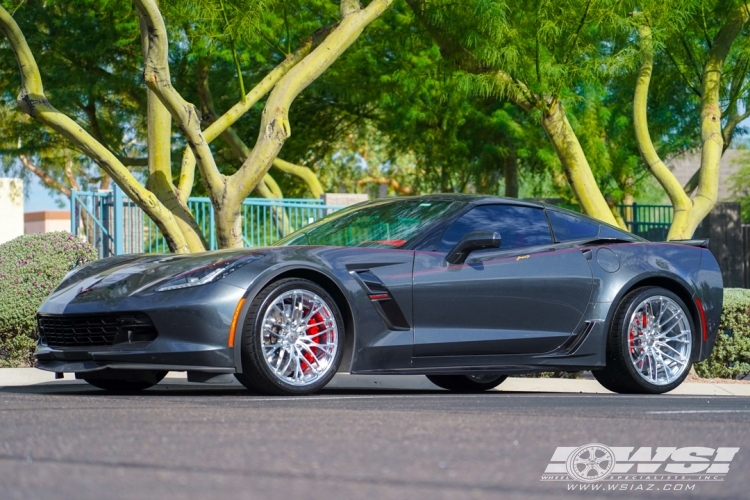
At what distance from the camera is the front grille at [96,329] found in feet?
22.1

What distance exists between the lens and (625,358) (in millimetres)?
8359

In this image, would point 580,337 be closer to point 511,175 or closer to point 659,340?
point 659,340

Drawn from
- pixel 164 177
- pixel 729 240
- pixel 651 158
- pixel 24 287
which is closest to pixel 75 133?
pixel 164 177

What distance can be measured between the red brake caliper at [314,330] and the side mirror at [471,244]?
108cm

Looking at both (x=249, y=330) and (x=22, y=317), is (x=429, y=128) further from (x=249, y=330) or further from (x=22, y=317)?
(x=249, y=330)

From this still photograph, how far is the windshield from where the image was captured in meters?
7.73

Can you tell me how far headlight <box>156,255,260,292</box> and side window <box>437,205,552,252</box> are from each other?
159 cm

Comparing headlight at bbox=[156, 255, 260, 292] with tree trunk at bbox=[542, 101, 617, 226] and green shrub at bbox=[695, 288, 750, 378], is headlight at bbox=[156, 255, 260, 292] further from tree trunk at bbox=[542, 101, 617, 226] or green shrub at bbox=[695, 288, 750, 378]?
tree trunk at bbox=[542, 101, 617, 226]

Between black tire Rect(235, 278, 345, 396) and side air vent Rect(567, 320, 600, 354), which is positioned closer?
black tire Rect(235, 278, 345, 396)

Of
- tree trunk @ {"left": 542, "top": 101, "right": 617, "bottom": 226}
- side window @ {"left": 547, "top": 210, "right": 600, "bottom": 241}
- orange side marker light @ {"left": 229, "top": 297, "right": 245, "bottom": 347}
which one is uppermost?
tree trunk @ {"left": 542, "top": 101, "right": 617, "bottom": 226}

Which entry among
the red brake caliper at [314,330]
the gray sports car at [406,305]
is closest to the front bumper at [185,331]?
the gray sports car at [406,305]

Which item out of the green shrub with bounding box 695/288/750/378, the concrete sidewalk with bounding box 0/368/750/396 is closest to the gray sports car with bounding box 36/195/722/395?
the concrete sidewalk with bounding box 0/368/750/396

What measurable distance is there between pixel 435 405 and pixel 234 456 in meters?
2.28

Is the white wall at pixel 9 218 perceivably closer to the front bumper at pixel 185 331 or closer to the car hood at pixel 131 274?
the car hood at pixel 131 274
